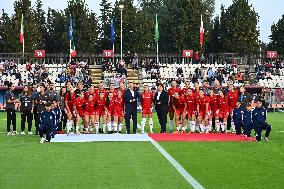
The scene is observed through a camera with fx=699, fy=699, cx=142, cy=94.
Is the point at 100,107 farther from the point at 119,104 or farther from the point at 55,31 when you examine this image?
the point at 55,31

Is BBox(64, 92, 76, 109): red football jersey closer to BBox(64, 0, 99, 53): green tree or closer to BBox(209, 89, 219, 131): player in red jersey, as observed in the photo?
BBox(209, 89, 219, 131): player in red jersey

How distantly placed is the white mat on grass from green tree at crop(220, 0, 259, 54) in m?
53.8

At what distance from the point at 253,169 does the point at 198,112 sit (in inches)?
450

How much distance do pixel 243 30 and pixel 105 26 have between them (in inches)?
624

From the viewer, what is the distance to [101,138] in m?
22.5

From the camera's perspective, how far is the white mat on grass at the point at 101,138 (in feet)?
71.1

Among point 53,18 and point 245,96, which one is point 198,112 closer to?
point 245,96

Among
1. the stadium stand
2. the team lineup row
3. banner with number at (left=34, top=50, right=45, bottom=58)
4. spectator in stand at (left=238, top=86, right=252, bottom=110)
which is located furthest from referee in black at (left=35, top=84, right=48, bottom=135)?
banner with number at (left=34, top=50, right=45, bottom=58)

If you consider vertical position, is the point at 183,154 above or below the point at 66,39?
below

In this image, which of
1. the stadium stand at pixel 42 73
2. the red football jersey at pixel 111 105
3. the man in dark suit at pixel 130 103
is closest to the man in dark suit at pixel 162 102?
the man in dark suit at pixel 130 103

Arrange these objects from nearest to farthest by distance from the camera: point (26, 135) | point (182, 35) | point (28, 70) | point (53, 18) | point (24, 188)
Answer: point (24, 188)
point (26, 135)
point (28, 70)
point (182, 35)
point (53, 18)

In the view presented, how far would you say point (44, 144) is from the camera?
2014 centimetres

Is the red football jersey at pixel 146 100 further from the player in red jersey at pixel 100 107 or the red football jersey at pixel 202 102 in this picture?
the red football jersey at pixel 202 102

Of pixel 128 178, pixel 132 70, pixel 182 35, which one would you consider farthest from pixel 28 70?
pixel 128 178
